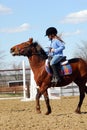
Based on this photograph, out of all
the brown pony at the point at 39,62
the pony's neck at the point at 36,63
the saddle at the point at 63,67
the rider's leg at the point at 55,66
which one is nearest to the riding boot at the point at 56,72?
the rider's leg at the point at 55,66

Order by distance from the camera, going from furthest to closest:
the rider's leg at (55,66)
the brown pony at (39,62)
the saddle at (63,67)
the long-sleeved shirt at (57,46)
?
1. the brown pony at (39,62)
2. the saddle at (63,67)
3. the rider's leg at (55,66)
4. the long-sleeved shirt at (57,46)

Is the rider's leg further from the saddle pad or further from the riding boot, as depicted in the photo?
the saddle pad

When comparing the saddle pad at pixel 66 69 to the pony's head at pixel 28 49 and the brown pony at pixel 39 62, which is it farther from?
the pony's head at pixel 28 49

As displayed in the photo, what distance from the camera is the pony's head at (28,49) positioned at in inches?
479

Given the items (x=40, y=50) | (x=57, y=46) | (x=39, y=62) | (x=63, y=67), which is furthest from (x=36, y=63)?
(x=57, y=46)

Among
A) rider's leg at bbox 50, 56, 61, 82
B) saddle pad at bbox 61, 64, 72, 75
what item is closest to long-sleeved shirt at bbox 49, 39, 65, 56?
rider's leg at bbox 50, 56, 61, 82

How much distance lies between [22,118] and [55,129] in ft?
6.09

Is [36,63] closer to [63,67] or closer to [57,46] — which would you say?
[63,67]

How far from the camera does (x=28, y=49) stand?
12.2 metres

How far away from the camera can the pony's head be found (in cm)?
1216

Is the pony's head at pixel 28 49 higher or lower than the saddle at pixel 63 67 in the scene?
higher

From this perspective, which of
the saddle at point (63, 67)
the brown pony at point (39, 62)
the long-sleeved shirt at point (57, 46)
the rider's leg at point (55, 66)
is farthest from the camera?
the brown pony at point (39, 62)

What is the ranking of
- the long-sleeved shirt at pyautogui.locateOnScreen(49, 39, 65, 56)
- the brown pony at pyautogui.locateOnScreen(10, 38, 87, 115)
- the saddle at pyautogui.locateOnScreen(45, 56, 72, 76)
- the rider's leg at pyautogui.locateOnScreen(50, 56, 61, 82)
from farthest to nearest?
the brown pony at pyautogui.locateOnScreen(10, 38, 87, 115)
the saddle at pyautogui.locateOnScreen(45, 56, 72, 76)
the rider's leg at pyautogui.locateOnScreen(50, 56, 61, 82)
the long-sleeved shirt at pyautogui.locateOnScreen(49, 39, 65, 56)

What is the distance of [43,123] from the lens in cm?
940
